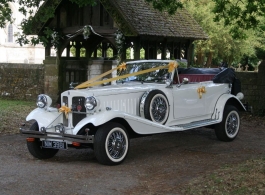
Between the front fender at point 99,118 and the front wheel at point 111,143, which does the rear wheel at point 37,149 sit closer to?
the front fender at point 99,118

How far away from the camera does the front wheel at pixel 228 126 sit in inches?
458

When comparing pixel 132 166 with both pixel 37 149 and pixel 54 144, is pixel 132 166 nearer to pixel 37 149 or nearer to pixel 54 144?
pixel 54 144

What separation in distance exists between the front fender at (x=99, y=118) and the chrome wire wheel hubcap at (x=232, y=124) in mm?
3649

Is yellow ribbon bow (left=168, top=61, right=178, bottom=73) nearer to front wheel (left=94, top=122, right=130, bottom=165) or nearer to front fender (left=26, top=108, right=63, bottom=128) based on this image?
front wheel (left=94, top=122, right=130, bottom=165)

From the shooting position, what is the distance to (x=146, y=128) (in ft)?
31.1

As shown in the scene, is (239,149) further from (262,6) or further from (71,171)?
(262,6)

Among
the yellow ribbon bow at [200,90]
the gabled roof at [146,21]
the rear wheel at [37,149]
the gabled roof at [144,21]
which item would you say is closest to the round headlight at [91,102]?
the rear wheel at [37,149]

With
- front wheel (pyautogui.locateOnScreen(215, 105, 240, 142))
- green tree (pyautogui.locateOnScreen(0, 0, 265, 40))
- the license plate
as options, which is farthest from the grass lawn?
green tree (pyautogui.locateOnScreen(0, 0, 265, 40))

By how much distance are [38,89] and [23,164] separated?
12977 mm

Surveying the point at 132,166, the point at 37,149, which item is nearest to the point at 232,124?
the point at 132,166

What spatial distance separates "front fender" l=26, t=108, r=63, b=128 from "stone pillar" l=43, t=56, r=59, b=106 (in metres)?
11.1

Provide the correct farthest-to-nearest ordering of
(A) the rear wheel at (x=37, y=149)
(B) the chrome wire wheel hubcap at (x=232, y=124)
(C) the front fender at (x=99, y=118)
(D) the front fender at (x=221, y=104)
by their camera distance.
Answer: (B) the chrome wire wheel hubcap at (x=232, y=124)
(D) the front fender at (x=221, y=104)
(A) the rear wheel at (x=37, y=149)
(C) the front fender at (x=99, y=118)

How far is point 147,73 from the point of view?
35.8 ft

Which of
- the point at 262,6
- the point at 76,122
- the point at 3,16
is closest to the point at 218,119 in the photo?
the point at 76,122
